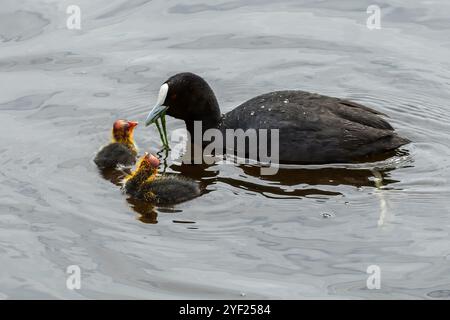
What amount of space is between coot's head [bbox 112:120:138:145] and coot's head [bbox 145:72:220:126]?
30 cm

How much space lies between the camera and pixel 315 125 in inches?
356

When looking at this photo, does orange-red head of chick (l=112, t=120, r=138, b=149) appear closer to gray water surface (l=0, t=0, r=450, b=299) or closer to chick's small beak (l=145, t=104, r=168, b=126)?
chick's small beak (l=145, t=104, r=168, b=126)

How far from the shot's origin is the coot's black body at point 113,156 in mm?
9203

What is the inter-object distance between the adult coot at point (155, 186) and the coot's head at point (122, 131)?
0.77m

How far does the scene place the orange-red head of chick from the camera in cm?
928

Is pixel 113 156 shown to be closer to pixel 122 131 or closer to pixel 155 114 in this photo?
pixel 122 131

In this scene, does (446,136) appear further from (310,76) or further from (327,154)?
(310,76)

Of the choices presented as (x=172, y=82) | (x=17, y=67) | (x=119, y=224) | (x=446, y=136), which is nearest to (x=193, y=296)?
(x=119, y=224)

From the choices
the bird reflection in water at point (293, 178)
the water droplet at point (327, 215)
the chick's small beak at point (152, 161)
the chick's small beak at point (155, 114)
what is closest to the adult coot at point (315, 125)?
the chick's small beak at point (155, 114)

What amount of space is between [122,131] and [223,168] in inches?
41.1

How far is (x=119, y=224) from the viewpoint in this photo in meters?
8.12

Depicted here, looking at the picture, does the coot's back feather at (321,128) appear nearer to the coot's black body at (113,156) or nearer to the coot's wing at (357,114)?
the coot's wing at (357,114)

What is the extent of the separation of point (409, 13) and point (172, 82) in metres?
4.44

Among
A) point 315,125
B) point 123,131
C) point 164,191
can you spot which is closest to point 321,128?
point 315,125
